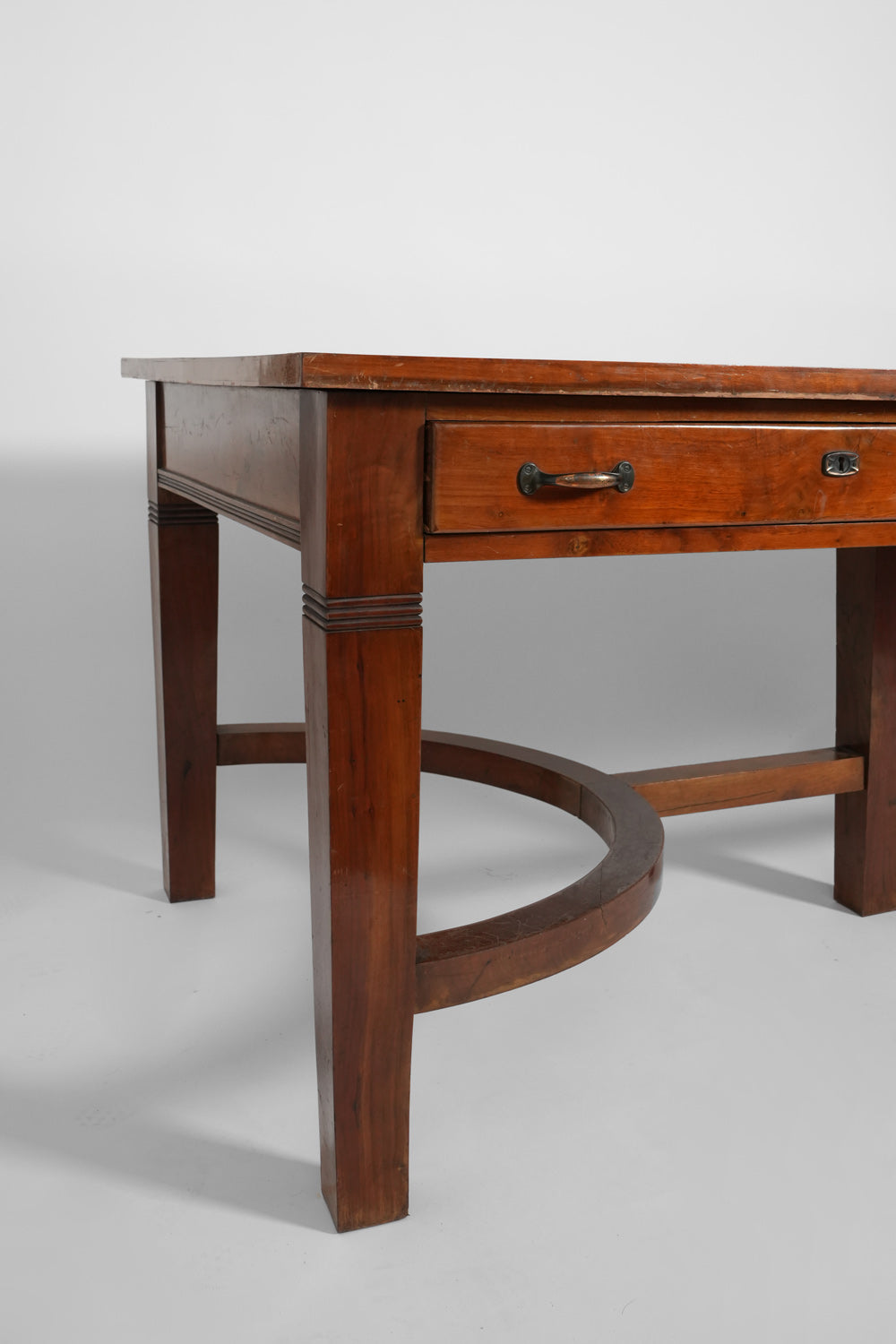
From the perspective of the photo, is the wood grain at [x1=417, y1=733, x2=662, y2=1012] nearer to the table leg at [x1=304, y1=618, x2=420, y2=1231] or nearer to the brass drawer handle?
the table leg at [x1=304, y1=618, x2=420, y2=1231]

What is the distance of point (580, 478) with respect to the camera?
1.55 meters

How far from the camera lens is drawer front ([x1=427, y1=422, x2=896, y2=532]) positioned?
150 cm

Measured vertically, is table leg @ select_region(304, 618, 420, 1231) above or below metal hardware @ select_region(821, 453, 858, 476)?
below

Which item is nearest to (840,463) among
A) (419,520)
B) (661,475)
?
(661,475)

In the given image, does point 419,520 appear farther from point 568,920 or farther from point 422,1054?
point 422,1054

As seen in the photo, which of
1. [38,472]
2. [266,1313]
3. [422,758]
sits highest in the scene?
[38,472]

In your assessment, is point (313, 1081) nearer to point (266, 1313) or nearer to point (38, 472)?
point (266, 1313)

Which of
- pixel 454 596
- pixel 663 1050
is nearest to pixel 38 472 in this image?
pixel 454 596

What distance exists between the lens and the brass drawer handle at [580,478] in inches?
60.4

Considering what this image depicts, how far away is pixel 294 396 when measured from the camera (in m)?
1.54

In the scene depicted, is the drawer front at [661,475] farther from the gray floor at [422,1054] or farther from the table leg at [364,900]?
the gray floor at [422,1054]

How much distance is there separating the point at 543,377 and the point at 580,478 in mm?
134

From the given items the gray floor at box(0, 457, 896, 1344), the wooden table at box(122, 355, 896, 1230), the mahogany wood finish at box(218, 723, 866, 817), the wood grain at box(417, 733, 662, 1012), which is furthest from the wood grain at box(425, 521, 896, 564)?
the gray floor at box(0, 457, 896, 1344)

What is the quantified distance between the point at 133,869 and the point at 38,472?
131 centimetres
